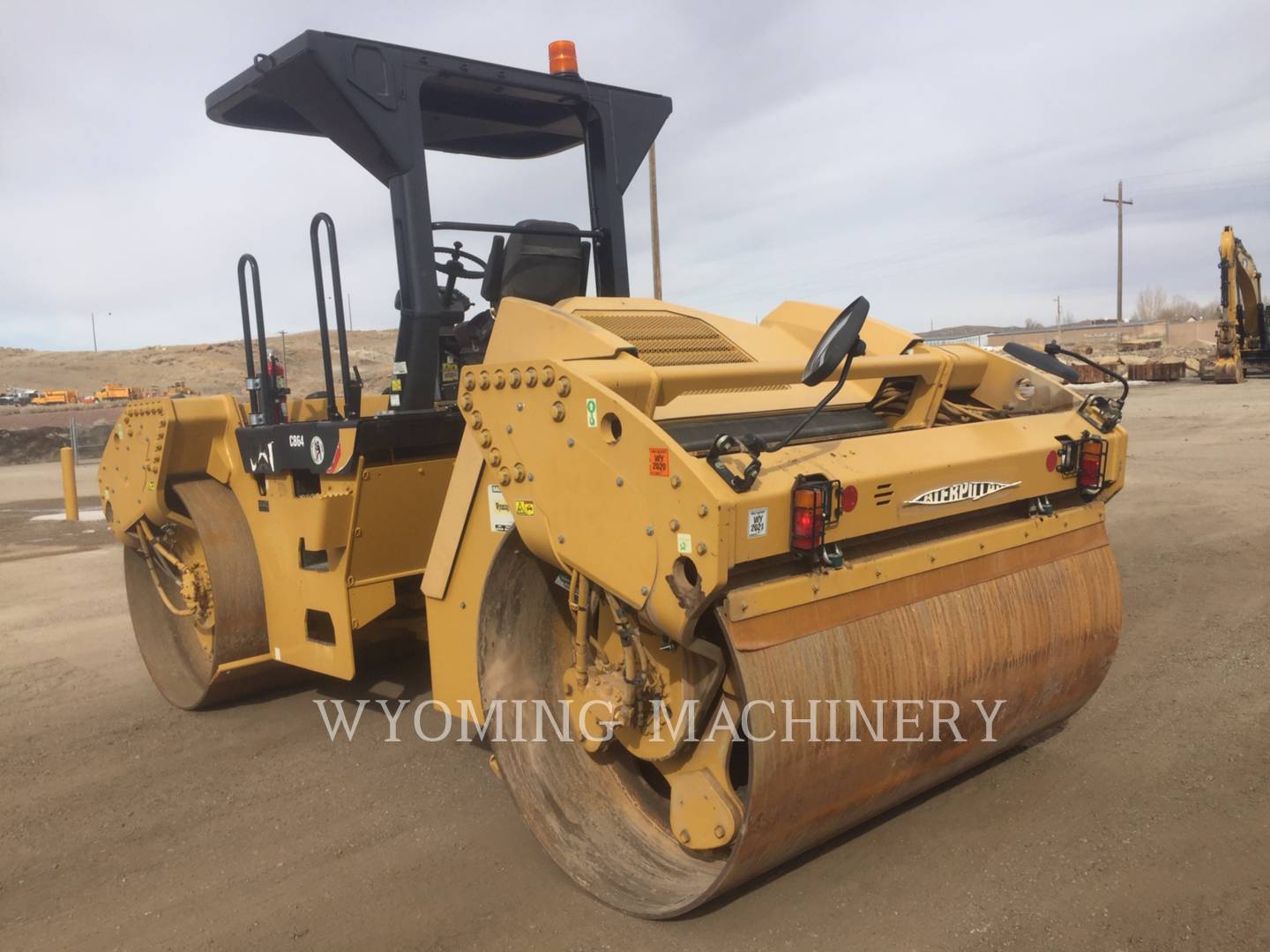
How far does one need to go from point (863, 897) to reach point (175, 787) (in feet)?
8.92

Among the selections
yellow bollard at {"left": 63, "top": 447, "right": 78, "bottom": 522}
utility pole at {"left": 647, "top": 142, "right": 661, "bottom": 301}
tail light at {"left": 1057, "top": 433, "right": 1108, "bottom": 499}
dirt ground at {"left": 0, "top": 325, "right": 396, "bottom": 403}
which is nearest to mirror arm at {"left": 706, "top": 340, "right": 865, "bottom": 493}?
tail light at {"left": 1057, "top": 433, "right": 1108, "bottom": 499}

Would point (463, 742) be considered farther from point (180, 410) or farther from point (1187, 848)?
point (1187, 848)

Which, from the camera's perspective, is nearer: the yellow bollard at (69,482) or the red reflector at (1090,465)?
the red reflector at (1090,465)

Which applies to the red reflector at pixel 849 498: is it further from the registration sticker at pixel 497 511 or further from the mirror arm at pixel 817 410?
the registration sticker at pixel 497 511

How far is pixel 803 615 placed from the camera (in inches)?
96.8

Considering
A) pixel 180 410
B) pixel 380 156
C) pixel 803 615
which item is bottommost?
pixel 803 615

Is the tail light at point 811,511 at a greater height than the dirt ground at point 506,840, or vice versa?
the tail light at point 811,511

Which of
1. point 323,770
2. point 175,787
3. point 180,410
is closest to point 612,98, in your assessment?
point 180,410

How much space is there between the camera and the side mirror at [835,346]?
7.75 feet

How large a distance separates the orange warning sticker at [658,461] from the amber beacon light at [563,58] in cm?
240

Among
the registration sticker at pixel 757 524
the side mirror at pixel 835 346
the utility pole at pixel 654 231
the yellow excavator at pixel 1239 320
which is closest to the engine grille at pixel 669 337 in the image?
the side mirror at pixel 835 346

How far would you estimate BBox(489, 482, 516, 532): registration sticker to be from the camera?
305 cm

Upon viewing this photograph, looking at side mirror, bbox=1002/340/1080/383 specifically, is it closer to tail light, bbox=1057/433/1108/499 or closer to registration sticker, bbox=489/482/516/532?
tail light, bbox=1057/433/1108/499

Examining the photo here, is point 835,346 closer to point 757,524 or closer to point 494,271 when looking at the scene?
point 757,524
